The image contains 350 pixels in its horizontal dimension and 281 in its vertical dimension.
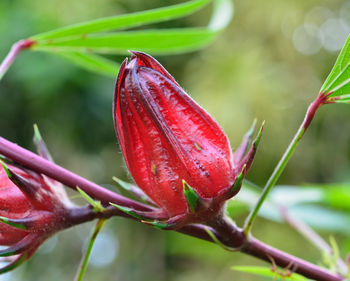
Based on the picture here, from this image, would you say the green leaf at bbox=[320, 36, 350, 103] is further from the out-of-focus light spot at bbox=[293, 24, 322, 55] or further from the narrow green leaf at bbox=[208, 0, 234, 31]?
the out-of-focus light spot at bbox=[293, 24, 322, 55]

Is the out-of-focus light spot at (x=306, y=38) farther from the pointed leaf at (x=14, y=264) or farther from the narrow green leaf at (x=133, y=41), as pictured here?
the pointed leaf at (x=14, y=264)

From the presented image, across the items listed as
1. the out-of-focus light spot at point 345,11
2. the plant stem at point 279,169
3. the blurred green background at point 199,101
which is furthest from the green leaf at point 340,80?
the out-of-focus light spot at point 345,11

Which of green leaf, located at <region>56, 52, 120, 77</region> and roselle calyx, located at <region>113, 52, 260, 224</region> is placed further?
green leaf, located at <region>56, 52, 120, 77</region>

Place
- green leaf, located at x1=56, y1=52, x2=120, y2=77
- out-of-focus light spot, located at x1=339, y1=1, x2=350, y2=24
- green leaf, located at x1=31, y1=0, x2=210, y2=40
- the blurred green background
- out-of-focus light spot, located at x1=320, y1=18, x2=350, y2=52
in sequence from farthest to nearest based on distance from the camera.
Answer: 1. out-of-focus light spot, located at x1=339, y1=1, x2=350, y2=24
2. out-of-focus light spot, located at x1=320, y1=18, x2=350, y2=52
3. the blurred green background
4. green leaf, located at x1=56, y1=52, x2=120, y2=77
5. green leaf, located at x1=31, y1=0, x2=210, y2=40

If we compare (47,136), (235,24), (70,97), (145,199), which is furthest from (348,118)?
(145,199)

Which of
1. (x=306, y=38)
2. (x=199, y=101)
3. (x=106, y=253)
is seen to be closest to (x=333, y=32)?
(x=306, y=38)

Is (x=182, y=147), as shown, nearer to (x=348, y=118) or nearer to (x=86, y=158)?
(x=348, y=118)

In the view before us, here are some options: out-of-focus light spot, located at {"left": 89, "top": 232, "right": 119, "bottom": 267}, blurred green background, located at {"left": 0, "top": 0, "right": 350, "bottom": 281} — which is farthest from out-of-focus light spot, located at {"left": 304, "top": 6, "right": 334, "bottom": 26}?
out-of-focus light spot, located at {"left": 89, "top": 232, "right": 119, "bottom": 267}
